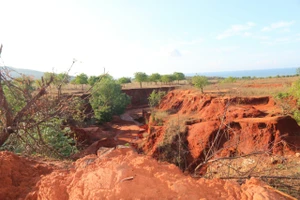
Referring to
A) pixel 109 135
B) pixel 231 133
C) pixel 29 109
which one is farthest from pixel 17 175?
pixel 109 135

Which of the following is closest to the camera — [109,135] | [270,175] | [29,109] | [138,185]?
[138,185]

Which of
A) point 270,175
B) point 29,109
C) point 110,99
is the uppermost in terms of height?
point 29,109

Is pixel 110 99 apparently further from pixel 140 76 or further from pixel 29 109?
pixel 140 76

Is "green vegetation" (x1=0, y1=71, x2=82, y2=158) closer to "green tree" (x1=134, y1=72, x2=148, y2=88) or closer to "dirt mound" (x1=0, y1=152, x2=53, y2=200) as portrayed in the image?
"dirt mound" (x1=0, y1=152, x2=53, y2=200)

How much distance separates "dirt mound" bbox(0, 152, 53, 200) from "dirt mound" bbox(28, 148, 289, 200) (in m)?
0.34

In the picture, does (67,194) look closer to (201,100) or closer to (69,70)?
(69,70)

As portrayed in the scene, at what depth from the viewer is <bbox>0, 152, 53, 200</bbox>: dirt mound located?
2623 mm

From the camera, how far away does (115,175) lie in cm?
214

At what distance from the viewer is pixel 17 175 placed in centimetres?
290

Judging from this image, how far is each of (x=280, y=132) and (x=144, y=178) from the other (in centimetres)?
1144

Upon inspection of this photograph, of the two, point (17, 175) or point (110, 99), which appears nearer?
point (17, 175)

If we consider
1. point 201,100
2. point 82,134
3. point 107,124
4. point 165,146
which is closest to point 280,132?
point 165,146

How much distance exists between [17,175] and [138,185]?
5.67 feet

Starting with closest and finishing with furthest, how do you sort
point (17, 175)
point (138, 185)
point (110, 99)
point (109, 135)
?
point (138, 185) < point (17, 175) < point (109, 135) < point (110, 99)
